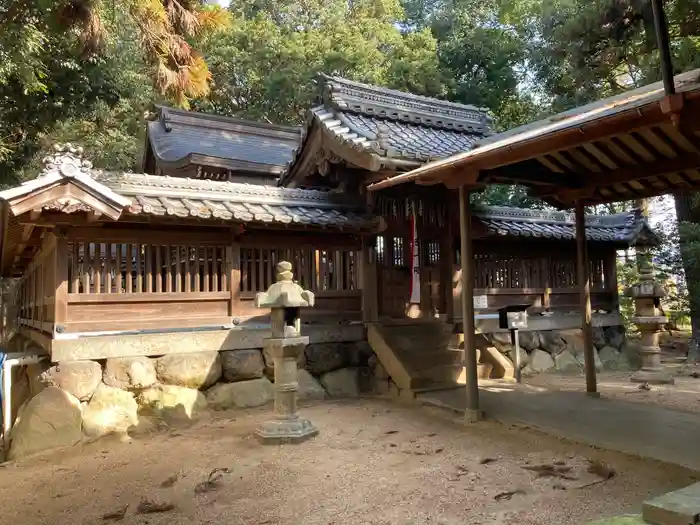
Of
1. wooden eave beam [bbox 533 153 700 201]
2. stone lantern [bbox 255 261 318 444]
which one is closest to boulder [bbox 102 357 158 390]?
stone lantern [bbox 255 261 318 444]

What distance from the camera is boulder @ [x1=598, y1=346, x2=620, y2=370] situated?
1259 centimetres

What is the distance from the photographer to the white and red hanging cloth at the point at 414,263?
10.0 m

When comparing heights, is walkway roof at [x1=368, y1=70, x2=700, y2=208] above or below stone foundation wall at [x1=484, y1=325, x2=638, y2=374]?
above

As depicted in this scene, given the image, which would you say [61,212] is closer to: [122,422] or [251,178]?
[122,422]

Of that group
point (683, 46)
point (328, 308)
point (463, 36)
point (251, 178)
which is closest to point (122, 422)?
point (328, 308)

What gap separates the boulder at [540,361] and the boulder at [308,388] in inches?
204

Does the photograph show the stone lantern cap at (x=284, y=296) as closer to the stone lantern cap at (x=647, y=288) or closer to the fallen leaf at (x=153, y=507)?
the fallen leaf at (x=153, y=507)

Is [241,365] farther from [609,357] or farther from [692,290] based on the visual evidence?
[692,290]

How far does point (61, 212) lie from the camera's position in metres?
7.04

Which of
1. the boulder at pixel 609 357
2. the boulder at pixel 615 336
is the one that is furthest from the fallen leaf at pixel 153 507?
the boulder at pixel 615 336

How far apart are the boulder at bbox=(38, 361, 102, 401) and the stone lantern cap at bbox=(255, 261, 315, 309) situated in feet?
8.41

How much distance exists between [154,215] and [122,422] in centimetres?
286

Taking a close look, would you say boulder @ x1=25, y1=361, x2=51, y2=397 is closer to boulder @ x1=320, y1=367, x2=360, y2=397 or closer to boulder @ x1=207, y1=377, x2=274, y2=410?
boulder @ x1=207, y1=377, x2=274, y2=410

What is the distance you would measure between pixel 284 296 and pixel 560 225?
8230 millimetres
